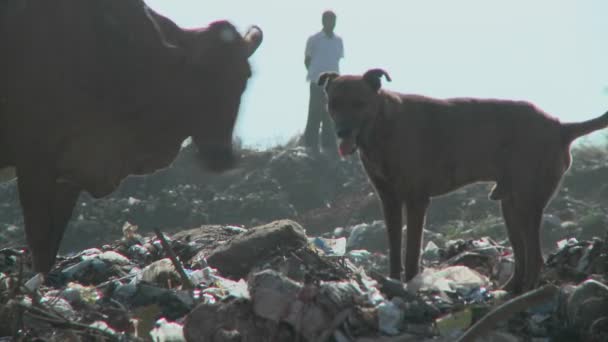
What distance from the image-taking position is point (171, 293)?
5469 mm

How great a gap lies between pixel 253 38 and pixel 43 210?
245 cm

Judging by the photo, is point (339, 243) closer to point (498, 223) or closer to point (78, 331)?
point (78, 331)

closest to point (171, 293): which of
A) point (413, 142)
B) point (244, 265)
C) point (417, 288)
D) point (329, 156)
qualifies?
point (244, 265)

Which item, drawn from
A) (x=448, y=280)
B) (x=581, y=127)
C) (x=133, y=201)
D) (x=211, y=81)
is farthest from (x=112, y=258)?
(x=133, y=201)

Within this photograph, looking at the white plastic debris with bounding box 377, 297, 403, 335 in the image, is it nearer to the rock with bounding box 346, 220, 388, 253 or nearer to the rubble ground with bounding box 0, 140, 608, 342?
the rubble ground with bounding box 0, 140, 608, 342

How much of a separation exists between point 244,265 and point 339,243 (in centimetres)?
125

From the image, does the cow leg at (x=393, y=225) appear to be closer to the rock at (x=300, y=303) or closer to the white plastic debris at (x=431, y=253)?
the rock at (x=300, y=303)

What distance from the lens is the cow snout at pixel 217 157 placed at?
7.67 m

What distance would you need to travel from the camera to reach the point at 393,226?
21.6 feet

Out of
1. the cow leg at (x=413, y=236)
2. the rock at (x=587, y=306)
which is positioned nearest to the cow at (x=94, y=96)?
the cow leg at (x=413, y=236)

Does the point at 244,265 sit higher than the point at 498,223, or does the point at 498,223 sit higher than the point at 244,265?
the point at 244,265

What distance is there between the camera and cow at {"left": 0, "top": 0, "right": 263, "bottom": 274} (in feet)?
21.1

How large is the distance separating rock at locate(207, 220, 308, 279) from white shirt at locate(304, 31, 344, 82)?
8.35 meters

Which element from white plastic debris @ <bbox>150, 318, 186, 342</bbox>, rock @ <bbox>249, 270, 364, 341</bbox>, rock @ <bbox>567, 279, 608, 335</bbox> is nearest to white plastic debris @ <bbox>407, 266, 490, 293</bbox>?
rock @ <bbox>567, 279, 608, 335</bbox>
